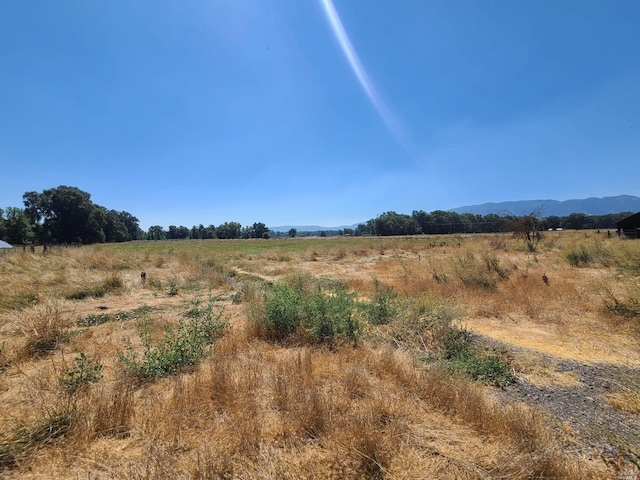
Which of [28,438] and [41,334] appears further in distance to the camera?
[41,334]

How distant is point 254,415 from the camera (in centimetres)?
289

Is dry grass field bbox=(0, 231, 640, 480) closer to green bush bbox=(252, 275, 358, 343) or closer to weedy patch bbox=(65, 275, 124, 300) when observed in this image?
green bush bbox=(252, 275, 358, 343)

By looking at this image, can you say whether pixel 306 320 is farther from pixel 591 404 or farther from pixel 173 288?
pixel 173 288

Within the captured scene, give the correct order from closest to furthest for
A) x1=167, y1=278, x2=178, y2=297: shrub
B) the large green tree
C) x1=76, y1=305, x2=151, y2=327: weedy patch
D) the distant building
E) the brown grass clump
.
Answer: the brown grass clump → x1=76, y1=305, x2=151, y2=327: weedy patch → x1=167, y1=278, x2=178, y2=297: shrub → the distant building → the large green tree

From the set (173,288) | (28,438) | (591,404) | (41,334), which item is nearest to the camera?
(28,438)

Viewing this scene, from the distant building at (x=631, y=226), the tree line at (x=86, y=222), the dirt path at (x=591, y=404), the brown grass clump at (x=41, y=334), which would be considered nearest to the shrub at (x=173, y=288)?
the brown grass clump at (x=41, y=334)

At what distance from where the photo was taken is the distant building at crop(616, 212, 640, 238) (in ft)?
96.6

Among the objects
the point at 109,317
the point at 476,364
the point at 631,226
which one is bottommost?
the point at 476,364

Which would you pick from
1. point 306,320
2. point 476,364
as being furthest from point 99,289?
point 476,364

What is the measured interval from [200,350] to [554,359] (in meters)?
6.22

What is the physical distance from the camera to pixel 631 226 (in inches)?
1288

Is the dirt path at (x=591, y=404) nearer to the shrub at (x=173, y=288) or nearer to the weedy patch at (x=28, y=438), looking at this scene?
the weedy patch at (x=28, y=438)

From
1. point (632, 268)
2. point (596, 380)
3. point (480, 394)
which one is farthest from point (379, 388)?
point (632, 268)

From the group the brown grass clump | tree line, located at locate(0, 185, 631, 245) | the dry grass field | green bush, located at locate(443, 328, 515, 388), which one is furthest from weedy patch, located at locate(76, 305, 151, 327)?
tree line, located at locate(0, 185, 631, 245)
